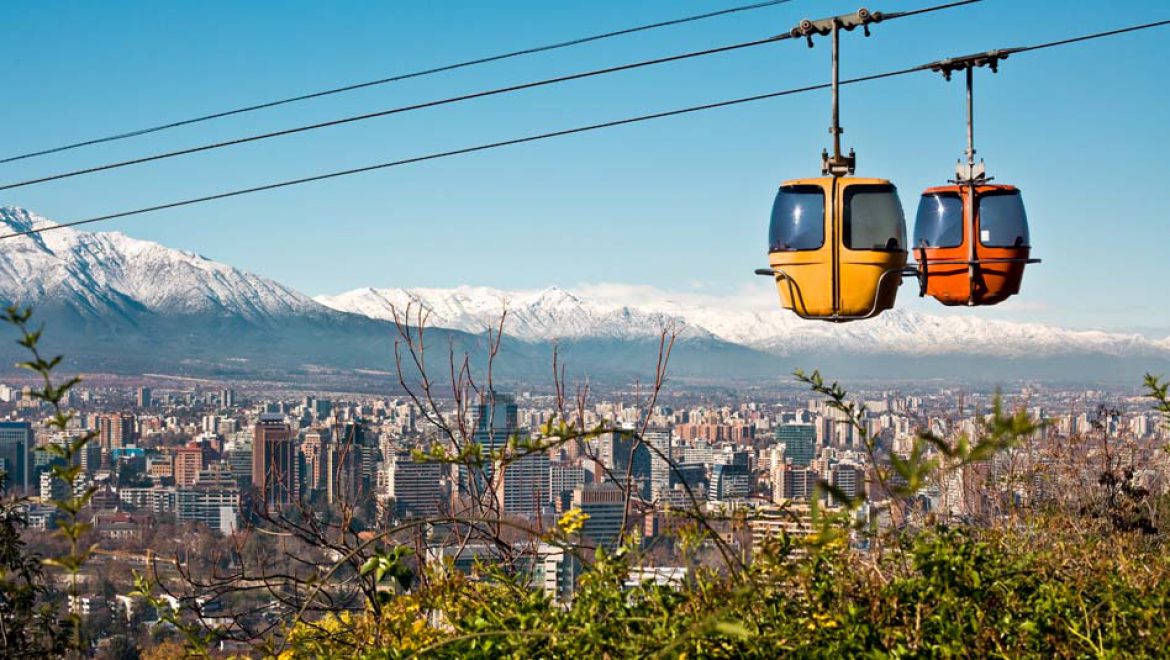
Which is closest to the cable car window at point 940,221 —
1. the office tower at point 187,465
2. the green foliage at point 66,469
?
the green foliage at point 66,469

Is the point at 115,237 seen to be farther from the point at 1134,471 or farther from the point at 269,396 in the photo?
the point at 1134,471

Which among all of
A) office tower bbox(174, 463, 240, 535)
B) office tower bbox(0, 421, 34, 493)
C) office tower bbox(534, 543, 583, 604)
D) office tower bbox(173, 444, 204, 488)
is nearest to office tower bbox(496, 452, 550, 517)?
office tower bbox(534, 543, 583, 604)

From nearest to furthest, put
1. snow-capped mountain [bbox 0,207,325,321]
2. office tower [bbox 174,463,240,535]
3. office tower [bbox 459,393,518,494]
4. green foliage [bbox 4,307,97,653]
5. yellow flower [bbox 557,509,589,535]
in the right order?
1. green foliage [bbox 4,307,97,653]
2. office tower [bbox 459,393,518,494]
3. yellow flower [bbox 557,509,589,535]
4. office tower [bbox 174,463,240,535]
5. snow-capped mountain [bbox 0,207,325,321]

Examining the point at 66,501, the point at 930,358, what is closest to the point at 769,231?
the point at 66,501

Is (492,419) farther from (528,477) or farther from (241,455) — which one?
(241,455)

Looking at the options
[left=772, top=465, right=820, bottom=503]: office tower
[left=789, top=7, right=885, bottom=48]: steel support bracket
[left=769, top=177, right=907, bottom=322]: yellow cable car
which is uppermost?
[left=789, top=7, right=885, bottom=48]: steel support bracket

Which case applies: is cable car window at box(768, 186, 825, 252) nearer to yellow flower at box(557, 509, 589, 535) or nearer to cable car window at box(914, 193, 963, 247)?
cable car window at box(914, 193, 963, 247)

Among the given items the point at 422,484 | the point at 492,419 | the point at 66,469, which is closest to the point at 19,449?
the point at 422,484
